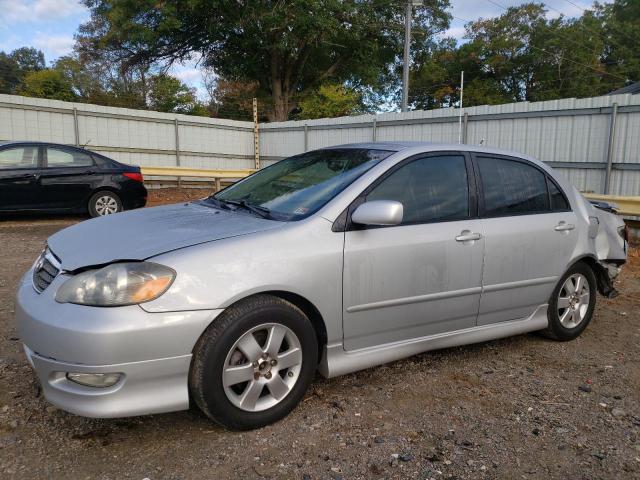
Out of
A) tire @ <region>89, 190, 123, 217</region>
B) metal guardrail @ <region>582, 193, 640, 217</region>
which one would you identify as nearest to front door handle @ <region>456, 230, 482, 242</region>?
metal guardrail @ <region>582, 193, 640, 217</region>

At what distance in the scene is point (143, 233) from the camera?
111 inches

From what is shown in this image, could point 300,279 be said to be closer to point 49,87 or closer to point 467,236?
point 467,236

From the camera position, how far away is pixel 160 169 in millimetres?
12750

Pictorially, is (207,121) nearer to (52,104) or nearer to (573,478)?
(52,104)

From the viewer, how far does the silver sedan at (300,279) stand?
93.1 inches

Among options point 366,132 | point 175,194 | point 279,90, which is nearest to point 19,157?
point 175,194

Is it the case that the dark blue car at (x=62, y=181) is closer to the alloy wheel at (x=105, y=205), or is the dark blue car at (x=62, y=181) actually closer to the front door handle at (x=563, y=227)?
the alloy wheel at (x=105, y=205)

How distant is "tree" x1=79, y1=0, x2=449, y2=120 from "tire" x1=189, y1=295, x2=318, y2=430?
67.2ft

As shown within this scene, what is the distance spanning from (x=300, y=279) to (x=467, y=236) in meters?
1.29

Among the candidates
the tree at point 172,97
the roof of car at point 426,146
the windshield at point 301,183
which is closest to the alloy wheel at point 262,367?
the windshield at point 301,183

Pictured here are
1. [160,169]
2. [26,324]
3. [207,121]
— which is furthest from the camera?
[207,121]

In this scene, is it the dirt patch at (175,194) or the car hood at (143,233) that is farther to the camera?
the dirt patch at (175,194)

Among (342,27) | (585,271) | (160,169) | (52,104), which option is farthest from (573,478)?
(342,27)

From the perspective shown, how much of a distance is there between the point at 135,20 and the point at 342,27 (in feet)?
30.2
